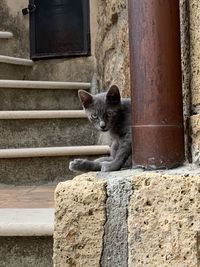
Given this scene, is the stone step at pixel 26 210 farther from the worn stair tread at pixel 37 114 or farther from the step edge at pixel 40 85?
the step edge at pixel 40 85

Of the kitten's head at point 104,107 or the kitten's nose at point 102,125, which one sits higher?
the kitten's head at point 104,107

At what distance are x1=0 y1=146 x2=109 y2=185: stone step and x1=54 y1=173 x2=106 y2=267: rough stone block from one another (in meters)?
1.23

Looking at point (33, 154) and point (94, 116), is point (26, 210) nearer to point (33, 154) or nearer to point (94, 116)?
point (94, 116)

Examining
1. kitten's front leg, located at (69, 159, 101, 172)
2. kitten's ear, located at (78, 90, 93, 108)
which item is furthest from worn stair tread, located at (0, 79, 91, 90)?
kitten's front leg, located at (69, 159, 101, 172)

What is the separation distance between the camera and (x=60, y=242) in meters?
1.01

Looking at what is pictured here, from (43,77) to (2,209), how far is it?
1.94 metres

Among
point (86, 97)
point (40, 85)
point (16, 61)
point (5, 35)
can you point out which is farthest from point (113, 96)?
point (5, 35)

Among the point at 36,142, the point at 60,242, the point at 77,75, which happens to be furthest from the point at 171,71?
the point at 77,75

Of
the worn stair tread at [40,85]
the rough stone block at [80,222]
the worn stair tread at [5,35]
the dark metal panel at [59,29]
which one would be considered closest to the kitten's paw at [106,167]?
the rough stone block at [80,222]

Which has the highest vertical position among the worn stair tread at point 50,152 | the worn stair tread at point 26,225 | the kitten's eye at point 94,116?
the kitten's eye at point 94,116

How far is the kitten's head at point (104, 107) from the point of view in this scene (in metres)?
1.41

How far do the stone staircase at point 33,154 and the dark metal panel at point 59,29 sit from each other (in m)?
0.37

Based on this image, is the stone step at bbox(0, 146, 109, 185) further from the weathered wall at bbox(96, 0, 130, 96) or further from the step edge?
the step edge

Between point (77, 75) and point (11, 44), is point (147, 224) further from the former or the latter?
point (11, 44)
